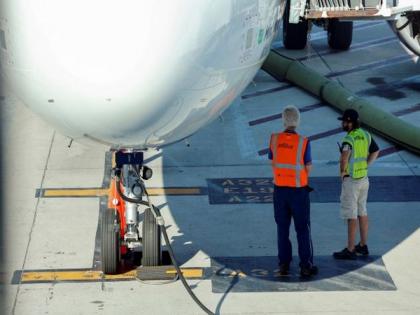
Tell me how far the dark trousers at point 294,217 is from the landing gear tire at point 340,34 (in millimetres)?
10422

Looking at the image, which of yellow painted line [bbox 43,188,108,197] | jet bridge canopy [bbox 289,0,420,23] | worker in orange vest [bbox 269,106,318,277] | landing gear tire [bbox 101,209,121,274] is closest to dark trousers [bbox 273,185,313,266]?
worker in orange vest [bbox 269,106,318,277]

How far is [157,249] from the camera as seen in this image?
996cm

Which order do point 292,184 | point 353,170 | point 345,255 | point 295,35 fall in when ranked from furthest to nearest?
1. point 295,35
2. point 345,255
3. point 353,170
4. point 292,184

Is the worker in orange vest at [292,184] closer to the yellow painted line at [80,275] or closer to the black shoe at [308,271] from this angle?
the black shoe at [308,271]

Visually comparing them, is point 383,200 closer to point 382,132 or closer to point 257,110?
point 382,132

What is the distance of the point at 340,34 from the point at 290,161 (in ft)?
35.2

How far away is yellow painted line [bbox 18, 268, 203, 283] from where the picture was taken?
10091 mm

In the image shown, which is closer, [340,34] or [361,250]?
[361,250]

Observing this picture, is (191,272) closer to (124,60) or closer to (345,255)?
(345,255)

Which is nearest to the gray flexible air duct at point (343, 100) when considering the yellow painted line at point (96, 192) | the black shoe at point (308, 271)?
the yellow painted line at point (96, 192)

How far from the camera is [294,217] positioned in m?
9.86

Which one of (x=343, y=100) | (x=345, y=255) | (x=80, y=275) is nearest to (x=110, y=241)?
(x=80, y=275)

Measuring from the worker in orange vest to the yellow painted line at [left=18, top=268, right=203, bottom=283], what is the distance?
91 centimetres

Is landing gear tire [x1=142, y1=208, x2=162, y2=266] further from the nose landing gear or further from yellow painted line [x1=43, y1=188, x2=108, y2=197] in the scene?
yellow painted line [x1=43, y1=188, x2=108, y2=197]
